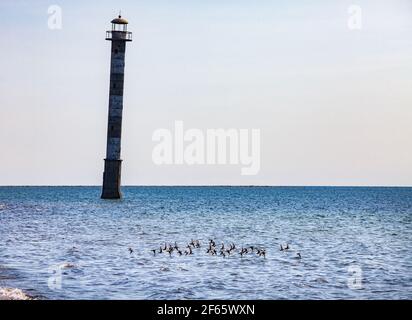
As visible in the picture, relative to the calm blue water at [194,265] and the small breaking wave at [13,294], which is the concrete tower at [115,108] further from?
the small breaking wave at [13,294]

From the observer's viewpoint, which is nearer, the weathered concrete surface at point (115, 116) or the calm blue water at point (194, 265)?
the calm blue water at point (194, 265)

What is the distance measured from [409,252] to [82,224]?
81.8 ft

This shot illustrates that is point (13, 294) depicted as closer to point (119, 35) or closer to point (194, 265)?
point (194, 265)

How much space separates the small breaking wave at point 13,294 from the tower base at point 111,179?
4599 cm

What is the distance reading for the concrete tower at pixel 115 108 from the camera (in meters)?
67.9

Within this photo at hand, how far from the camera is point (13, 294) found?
21.1 m

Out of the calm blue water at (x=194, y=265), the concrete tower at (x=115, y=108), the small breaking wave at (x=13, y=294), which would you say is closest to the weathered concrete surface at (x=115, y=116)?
the concrete tower at (x=115, y=108)

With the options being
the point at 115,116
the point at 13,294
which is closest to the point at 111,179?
the point at 115,116

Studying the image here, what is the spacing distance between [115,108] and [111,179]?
22.3ft

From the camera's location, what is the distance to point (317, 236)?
48188 millimetres

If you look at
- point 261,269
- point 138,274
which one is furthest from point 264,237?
point 138,274

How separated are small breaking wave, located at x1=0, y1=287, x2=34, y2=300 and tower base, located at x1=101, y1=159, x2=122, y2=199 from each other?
46.0 m

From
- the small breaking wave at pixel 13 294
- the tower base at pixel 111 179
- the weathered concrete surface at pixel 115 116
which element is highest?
the weathered concrete surface at pixel 115 116
